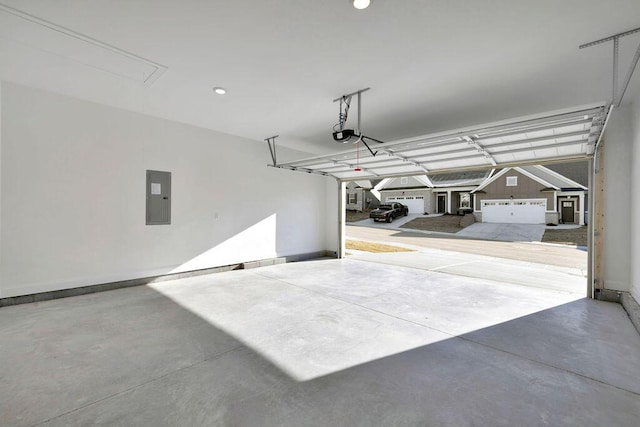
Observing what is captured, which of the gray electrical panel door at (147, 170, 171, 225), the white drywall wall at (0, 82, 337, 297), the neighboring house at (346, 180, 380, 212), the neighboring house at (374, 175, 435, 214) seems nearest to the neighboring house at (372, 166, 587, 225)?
the neighboring house at (374, 175, 435, 214)

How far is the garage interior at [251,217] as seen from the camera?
204 cm

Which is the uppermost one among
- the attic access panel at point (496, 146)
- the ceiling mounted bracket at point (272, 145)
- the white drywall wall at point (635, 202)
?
the ceiling mounted bracket at point (272, 145)

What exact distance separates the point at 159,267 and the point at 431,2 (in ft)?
18.0

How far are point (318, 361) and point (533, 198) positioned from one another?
66.0ft

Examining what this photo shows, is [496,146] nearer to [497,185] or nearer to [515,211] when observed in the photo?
[515,211]

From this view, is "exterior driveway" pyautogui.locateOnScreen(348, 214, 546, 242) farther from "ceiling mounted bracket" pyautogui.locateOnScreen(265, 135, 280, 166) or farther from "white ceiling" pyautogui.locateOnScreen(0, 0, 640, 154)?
"ceiling mounted bracket" pyautogui.locateOnScreen(265, 135, 280, 166)

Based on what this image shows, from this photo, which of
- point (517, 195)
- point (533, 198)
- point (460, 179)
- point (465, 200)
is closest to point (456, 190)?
point (460, 179)

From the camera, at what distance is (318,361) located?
2.39 metres

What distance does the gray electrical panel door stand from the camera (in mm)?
4949

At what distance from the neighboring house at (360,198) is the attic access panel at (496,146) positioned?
19.9 m

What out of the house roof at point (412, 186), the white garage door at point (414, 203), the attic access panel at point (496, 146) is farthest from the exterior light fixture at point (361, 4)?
the white garage door at point (414, 203)

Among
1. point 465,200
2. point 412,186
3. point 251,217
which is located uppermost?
point 412,186

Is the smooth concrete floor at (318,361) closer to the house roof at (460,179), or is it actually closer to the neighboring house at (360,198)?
the house roof at (460,179)

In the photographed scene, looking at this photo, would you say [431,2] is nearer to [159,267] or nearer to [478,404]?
[478,404]
